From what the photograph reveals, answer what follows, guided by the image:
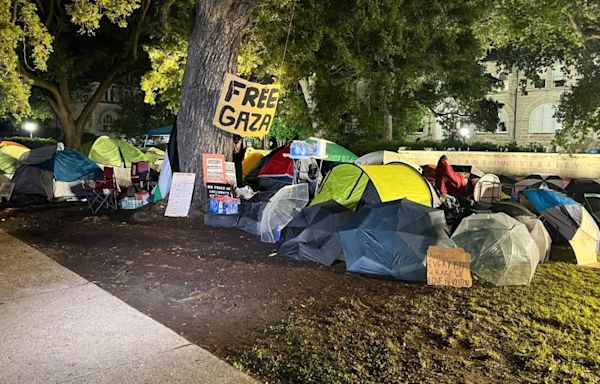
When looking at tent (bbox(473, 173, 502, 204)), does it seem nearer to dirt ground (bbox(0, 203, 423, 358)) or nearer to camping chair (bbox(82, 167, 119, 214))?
dirt ground (bbox(0, 203, 423, 358))

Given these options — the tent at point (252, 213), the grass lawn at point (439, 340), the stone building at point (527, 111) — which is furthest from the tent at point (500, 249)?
the stone building at point (527, 111)

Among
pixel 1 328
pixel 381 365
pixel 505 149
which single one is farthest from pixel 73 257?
pixel 505 149

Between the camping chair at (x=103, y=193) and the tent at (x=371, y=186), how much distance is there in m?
5.43

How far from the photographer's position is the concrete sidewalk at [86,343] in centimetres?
361

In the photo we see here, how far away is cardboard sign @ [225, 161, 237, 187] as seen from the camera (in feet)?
34.0

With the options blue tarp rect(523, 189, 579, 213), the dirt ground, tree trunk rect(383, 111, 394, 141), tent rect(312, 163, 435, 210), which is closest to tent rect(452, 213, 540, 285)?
the dirt ground

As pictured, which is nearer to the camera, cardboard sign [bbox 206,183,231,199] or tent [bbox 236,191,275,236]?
tent [bbox 236,191,275,236]

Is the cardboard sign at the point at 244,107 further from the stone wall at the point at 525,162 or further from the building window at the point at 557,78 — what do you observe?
the building window at the point at 557,78

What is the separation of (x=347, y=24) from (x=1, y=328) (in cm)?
1235

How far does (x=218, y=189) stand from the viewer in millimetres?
10000

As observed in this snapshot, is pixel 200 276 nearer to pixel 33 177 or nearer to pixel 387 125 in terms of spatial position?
pixel 33 177

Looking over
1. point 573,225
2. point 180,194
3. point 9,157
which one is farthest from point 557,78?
point 9,157

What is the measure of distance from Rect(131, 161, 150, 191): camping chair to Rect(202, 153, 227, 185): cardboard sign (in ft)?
12.4

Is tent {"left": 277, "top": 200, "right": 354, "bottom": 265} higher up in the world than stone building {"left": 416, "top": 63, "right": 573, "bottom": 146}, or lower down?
lower down
